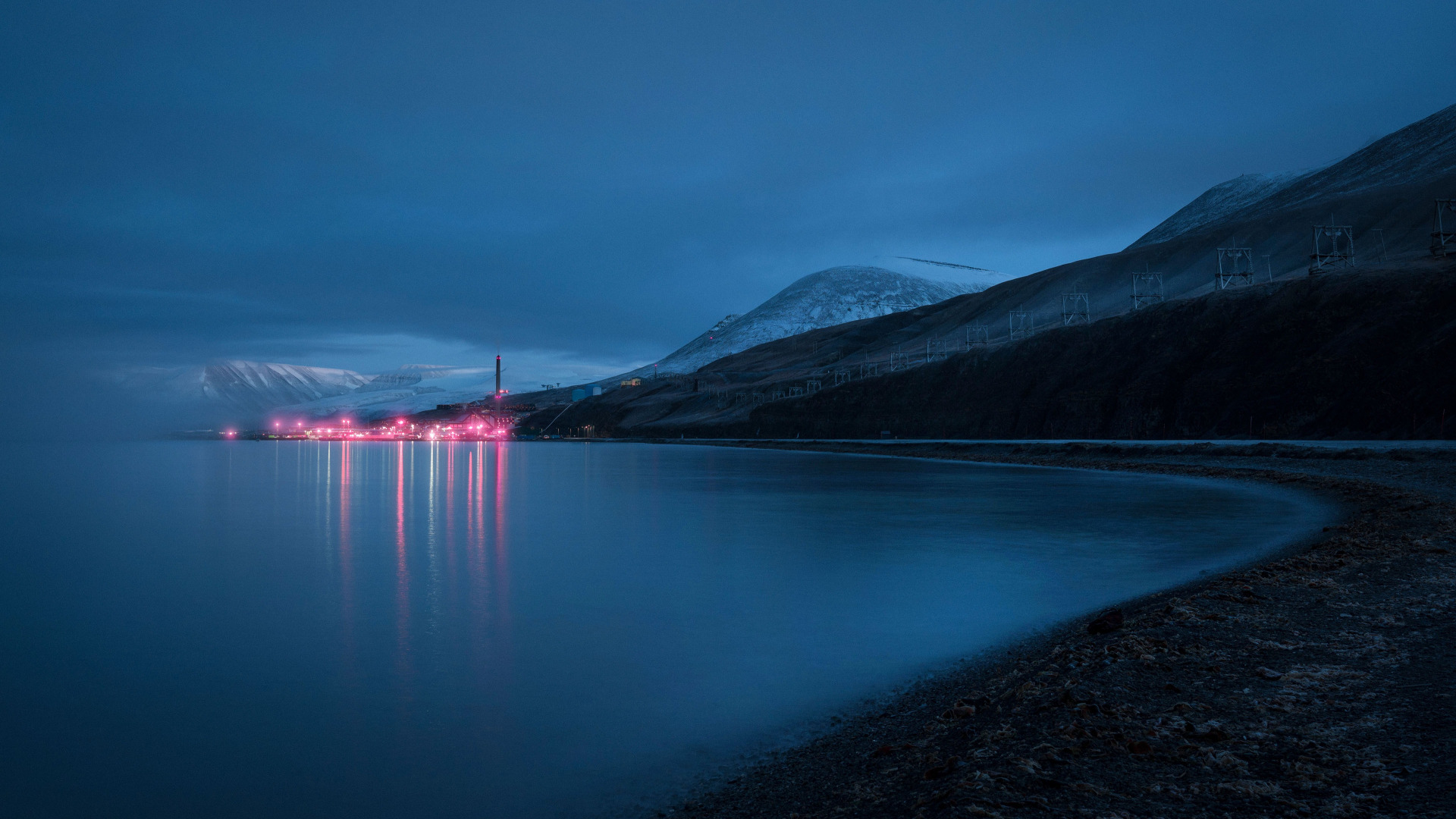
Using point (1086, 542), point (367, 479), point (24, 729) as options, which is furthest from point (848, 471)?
point (24, 729)

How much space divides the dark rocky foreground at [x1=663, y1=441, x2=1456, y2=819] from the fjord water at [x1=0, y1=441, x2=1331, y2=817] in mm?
1056

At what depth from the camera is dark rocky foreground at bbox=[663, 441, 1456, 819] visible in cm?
515

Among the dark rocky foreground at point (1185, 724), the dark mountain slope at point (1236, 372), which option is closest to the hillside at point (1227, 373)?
the dark mountain slope at point (1236, 372)

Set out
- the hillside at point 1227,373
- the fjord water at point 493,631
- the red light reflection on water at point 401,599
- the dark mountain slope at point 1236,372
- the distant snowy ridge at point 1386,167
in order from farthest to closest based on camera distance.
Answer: the distant snowy ridge at point 1386,167, the hillside at point 1227,373, the dark mountain slope at point 1236,372, the red light reflection on water at point 401,599, the fjord water at point 493,631

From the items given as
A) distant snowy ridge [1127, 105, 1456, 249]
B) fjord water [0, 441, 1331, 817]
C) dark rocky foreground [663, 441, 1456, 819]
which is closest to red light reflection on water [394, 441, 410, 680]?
fjord water [0, 441, 1331, 817]

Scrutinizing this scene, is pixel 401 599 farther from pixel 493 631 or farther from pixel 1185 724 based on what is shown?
pixel 1185 724

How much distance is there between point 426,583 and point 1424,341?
Answer: 65331 mm

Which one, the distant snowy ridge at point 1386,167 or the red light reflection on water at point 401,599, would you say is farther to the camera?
the distant snowy ridge at point 1386,167

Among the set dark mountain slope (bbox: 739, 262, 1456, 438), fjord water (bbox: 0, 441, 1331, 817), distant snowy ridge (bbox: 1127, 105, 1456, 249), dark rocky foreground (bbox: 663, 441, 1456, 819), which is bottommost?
fjord water (bbox: 0, 441, 1331, 817)

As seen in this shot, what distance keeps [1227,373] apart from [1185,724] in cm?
7194

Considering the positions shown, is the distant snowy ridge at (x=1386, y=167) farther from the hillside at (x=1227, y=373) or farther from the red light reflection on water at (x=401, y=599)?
the red light reflection on water at (x=401, y=599)

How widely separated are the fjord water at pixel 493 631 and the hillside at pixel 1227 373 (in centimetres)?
3525

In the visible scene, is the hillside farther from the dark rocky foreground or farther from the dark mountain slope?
the dark rocky foreground

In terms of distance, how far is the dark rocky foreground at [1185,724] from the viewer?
5.15 metres
